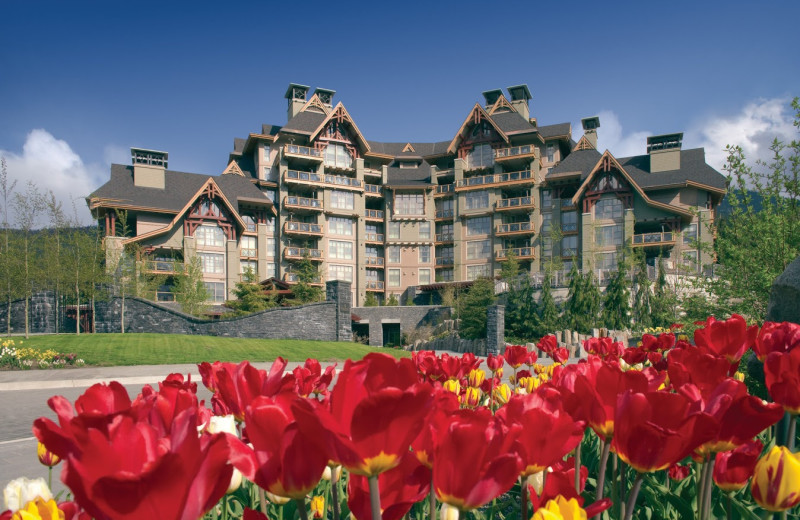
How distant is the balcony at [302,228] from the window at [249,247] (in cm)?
291

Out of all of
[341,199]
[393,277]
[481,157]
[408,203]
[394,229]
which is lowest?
[393,277]

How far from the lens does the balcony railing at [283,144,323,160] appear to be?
151 ft

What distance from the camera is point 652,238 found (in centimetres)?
4003

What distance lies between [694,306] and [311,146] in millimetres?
41958

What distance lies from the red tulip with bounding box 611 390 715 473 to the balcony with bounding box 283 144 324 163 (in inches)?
1829

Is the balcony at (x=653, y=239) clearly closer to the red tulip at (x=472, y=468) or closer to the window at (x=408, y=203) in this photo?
the window at (x=408, y=203)

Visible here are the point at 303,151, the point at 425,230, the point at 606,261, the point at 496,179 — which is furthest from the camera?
the point at 425,230

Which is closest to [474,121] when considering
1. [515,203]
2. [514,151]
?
[514,151]

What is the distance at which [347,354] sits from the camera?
2108 centimetres

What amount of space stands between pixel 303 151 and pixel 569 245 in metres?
23.7

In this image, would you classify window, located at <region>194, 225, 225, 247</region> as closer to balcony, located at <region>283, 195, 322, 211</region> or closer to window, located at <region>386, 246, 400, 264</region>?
balcony, located at <region>283, 195, 322, 211</region>

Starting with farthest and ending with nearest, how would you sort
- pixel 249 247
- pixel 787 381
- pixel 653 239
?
pixel 249 247, pixel 653 239, pixel 787 381

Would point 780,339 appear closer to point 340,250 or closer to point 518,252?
point 518,252

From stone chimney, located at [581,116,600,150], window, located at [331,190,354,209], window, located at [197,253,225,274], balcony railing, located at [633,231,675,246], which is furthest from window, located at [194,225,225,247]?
stone chimney, located at [581,116,600,150]
